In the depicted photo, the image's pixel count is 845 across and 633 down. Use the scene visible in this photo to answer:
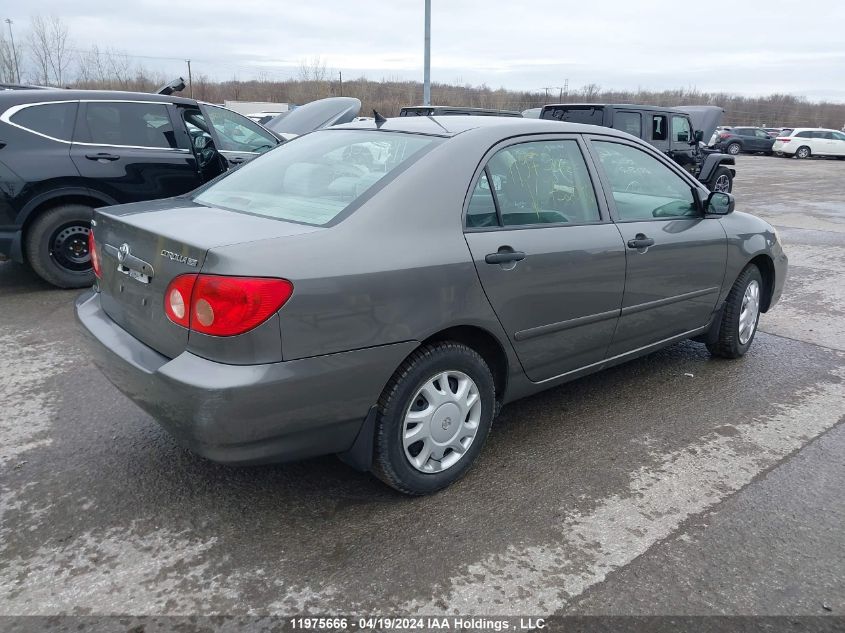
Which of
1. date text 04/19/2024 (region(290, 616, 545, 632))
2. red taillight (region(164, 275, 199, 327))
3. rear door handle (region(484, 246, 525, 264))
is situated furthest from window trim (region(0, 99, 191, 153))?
date text 04/19/2024 (region(290, 616, 545, 632))

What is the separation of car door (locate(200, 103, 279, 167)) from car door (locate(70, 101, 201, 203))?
0.69 m

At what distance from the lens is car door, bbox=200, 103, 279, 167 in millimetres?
7453

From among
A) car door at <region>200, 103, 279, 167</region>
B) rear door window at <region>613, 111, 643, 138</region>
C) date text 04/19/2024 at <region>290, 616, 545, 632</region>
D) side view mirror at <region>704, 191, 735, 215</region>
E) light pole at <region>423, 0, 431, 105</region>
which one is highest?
light pole at <region>423, 0, 431, 105</region>

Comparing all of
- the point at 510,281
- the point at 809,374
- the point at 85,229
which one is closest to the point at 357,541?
the point at 510,281

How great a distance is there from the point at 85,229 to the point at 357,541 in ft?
15.9

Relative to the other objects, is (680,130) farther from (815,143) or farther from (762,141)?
Answer: (762,141)

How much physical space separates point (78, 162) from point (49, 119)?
44 cm

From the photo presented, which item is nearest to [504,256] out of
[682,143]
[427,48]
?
[682,143]

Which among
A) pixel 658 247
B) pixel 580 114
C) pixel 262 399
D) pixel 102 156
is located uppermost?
pixel 580 114

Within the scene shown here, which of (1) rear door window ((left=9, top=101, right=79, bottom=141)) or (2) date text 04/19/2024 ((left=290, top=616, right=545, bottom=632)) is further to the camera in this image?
(1) rear door window ((left=9, top=101, right=79, bottom=141))

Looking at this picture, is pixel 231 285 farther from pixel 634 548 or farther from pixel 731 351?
pixel 731 351

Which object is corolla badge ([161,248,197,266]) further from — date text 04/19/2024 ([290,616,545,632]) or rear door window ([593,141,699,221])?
rear door window ([593,141,699,221])

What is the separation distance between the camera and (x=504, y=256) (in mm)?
2951

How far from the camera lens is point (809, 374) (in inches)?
177
